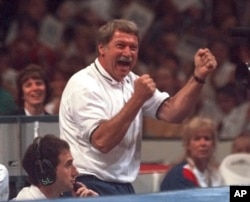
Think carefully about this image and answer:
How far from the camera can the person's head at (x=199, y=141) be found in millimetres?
4230

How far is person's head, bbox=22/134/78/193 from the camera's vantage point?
367cm

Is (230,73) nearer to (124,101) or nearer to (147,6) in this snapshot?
(147,6)

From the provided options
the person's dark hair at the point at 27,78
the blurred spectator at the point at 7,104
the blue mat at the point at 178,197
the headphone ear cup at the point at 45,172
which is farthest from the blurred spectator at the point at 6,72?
the blue mat at the point at 178,197

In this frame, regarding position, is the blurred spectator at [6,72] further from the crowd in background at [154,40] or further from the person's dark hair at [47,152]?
the person's dark hair at [47,152]

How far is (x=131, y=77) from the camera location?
4027 mm

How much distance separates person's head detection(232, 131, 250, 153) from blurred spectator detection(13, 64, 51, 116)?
0.88 m

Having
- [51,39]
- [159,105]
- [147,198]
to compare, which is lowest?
[147,198]

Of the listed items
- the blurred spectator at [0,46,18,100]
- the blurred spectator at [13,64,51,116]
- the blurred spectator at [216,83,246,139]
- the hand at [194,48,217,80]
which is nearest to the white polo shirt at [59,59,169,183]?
the hand at [194,48,217,80]

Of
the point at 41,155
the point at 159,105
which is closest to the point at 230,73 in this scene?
the point at 159,105

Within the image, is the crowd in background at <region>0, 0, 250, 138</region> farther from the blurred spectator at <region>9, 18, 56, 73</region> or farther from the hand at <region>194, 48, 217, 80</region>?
the hand at <region>194, 48, 217, 80</region>

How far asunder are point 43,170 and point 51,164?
0.26 ft

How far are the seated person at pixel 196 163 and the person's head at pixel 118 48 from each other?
461 mm

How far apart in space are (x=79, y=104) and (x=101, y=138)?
0.55 feet

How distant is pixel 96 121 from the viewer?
377 cm
